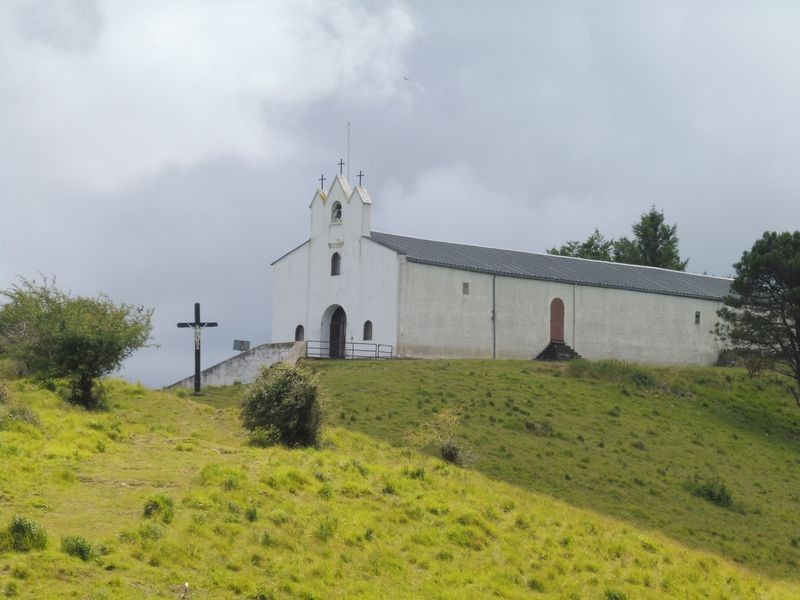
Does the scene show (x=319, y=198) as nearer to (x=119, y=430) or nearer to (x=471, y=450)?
(x=471, y=450)

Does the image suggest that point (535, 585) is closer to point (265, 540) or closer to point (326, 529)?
point (326, 529)

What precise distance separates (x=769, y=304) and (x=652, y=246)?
3860 centimetres

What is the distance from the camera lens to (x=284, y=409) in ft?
89.6

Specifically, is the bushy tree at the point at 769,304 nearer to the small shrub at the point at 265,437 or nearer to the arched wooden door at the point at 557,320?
the arched wooden door at the point at 557,320

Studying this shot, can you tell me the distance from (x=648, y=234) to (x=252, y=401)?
67.9 meters

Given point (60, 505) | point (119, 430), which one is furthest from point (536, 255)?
point (60, 505)

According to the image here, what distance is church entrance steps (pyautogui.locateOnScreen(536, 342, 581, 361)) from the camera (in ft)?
185

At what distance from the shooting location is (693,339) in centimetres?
6372

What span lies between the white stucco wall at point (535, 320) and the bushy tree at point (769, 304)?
7441mm

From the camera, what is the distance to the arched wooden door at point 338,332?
54.8 m

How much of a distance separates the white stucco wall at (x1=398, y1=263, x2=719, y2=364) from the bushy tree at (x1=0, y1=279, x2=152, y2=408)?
68.6 ft

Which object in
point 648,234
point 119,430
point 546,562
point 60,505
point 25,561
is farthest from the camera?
point 648,234

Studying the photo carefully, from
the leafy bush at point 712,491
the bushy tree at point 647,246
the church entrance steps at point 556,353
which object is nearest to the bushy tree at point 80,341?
the leafy bush at point 712,491

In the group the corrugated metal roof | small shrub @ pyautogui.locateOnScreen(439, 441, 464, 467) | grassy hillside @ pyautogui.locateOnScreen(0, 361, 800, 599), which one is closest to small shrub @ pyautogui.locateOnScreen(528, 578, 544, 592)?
grassy hillside @ pyautogui.locateOnScreen(0, 361, 800, 599)
